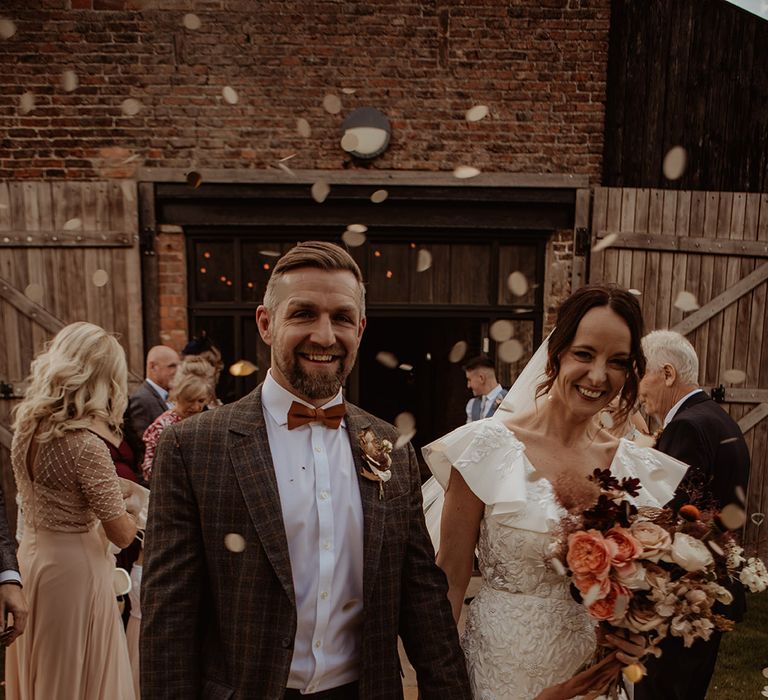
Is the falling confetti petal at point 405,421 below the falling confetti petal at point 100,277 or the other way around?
below

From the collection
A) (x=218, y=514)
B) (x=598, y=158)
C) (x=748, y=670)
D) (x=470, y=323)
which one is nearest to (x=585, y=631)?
(x=218, y=514)

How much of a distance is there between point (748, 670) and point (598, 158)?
12.9ft

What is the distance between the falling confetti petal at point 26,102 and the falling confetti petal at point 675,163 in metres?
5.46

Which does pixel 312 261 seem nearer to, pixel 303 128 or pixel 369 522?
pixel 369 522

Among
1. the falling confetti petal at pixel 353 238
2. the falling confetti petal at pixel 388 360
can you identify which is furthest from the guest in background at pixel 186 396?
the falling confetti petal at pixel 388 360

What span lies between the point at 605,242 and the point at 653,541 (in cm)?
365

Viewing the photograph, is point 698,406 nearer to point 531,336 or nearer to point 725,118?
point 531,336

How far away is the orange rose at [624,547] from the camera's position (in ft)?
4.53

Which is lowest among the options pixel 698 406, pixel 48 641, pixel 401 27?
pixel 48 641

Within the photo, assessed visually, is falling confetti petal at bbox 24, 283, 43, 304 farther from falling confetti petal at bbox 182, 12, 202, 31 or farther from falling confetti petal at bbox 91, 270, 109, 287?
falling confetti petal at bbox 182, 12, 202, 31

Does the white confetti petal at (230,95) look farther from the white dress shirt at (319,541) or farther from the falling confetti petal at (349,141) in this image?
the white dress shirt at (319,541)

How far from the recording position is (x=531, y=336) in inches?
196

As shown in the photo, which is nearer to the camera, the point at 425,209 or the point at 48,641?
the point at 48,641

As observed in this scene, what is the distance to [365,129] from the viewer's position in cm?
456
